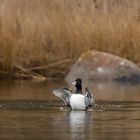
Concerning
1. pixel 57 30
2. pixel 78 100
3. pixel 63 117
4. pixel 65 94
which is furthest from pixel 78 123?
pixel 57 30

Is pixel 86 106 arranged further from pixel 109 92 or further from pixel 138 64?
pixel 138 64

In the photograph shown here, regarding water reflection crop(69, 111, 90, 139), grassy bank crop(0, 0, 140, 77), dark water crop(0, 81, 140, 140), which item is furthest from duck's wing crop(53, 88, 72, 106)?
grassy bank crop(0, 0, 140, 77)

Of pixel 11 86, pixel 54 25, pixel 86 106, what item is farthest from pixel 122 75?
pixel 86 106

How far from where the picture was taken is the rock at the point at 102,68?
23.8m

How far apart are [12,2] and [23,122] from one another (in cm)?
1219

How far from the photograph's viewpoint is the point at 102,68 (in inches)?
962

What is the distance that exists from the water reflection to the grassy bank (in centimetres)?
983

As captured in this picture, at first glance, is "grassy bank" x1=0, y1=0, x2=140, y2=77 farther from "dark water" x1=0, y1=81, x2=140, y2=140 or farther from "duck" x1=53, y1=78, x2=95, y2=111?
"duck" x1=53, y1=78, x2=95, y2=111

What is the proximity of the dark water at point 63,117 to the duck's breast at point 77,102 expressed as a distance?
14cm

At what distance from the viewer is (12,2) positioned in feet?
77.9

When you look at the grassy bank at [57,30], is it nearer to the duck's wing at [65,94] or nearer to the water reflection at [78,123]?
the duck's wing at [65,94]

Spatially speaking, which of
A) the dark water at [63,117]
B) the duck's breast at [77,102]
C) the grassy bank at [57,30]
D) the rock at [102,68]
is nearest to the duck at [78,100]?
the duck's breast at [77,102]

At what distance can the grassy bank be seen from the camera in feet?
76.9

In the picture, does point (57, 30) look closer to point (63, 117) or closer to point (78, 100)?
point (78, 100)
